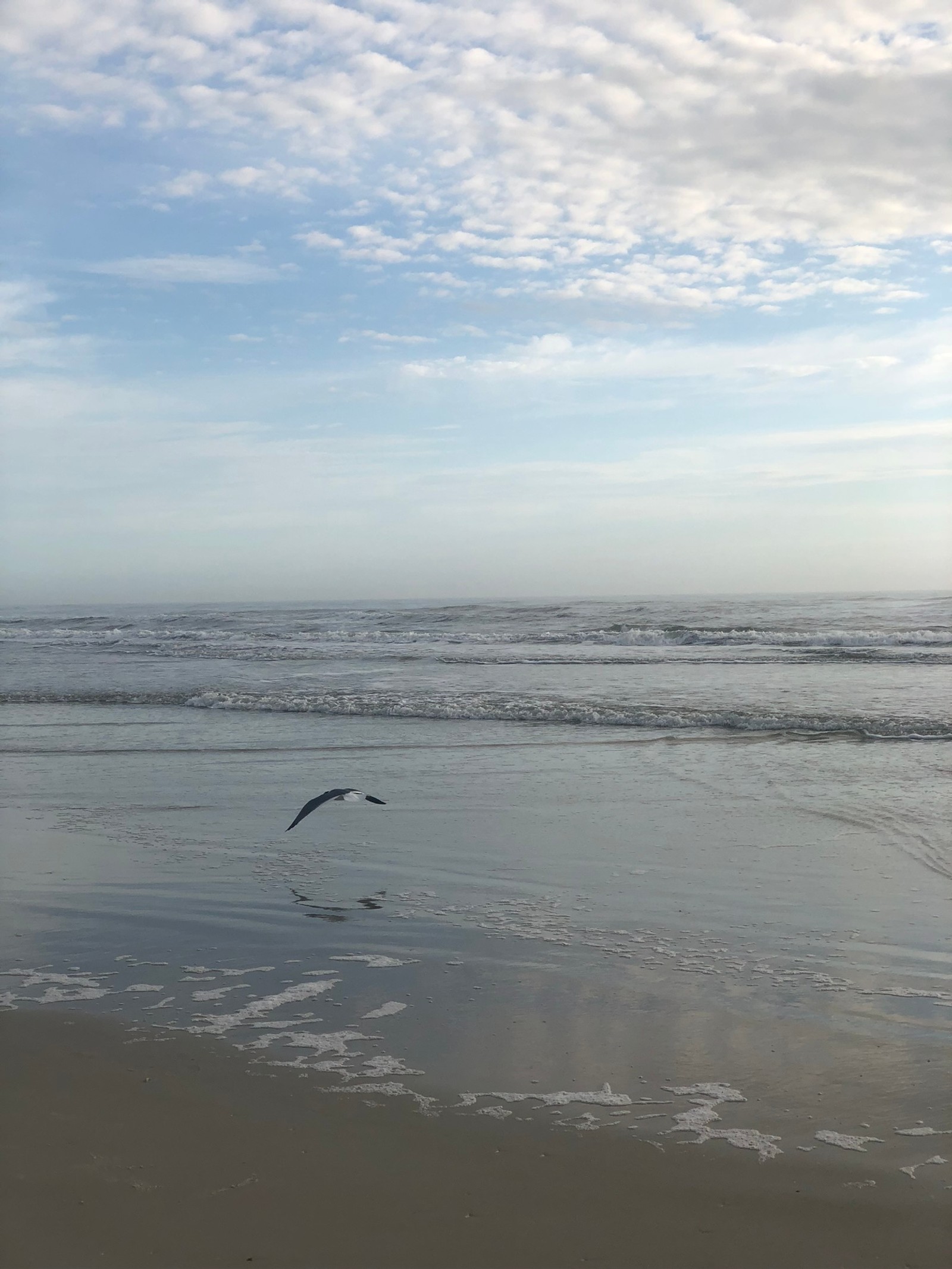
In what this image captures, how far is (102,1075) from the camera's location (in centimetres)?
339

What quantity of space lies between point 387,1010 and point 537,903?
161 centimetres

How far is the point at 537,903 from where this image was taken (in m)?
5.32

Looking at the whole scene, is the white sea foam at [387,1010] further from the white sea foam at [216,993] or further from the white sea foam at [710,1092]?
the white sea foam at [710,1092]

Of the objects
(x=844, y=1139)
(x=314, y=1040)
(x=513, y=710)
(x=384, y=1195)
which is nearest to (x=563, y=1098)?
(x=384, y=1195)

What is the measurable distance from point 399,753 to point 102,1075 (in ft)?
24.1

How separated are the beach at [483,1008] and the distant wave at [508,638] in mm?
15541

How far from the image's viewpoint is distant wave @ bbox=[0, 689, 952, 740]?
38.3 feet

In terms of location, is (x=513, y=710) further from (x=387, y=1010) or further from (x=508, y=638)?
(x=508, y=638)

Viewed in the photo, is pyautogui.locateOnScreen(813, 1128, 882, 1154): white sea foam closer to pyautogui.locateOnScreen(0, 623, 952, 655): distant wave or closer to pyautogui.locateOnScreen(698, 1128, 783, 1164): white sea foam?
pyautogui.locateOnScreen(698, 1128, 783, 1164): white sea foam

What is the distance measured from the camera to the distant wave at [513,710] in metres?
11.7

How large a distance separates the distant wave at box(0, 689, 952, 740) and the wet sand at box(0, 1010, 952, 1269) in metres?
9.27

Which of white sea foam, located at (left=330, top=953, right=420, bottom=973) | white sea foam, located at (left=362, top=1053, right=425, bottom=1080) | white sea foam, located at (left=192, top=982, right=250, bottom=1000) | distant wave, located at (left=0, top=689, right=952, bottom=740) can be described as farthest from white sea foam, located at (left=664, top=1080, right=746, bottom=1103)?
distant wave, located at (left=0, top=689, right=952, bottom=740)

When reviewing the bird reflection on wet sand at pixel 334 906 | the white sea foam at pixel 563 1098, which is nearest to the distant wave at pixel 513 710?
the bird reflection on wet sand at pixel 334 906

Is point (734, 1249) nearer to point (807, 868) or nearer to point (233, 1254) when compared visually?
point (233, 1254)
